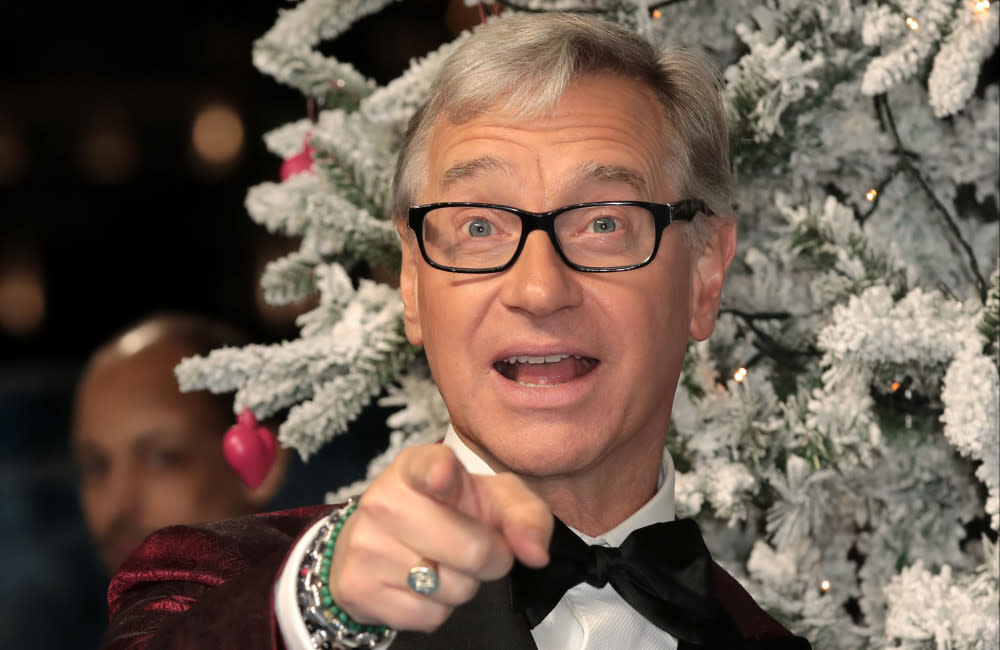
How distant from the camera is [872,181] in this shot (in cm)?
192

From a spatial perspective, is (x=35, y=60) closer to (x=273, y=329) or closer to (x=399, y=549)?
(x=273, y=329)

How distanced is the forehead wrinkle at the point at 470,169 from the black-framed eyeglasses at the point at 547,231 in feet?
0.12

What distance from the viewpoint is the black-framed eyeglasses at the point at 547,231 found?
1.38m

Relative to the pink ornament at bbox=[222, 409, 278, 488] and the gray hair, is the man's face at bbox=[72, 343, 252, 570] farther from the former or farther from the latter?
the gray hair

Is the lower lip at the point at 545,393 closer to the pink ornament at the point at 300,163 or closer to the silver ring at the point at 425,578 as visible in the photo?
the silver ring at the point at 425,578

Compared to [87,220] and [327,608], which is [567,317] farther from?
[87,220]

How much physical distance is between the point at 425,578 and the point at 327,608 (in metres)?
0.15

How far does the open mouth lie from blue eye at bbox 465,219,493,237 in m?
0.16

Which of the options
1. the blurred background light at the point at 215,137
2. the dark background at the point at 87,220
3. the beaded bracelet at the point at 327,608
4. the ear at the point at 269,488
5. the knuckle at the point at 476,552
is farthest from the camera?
the blurred background light at the point at 215,137

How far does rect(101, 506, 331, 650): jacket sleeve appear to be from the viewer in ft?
3.49

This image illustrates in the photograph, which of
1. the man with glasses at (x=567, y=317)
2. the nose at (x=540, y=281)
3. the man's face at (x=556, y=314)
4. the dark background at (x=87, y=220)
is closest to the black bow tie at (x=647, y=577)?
the man with glasses at (x=567, y=317)

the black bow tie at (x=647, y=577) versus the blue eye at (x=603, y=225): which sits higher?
the blue eye at (x=603, y=225)

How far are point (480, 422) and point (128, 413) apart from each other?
1.75 meters

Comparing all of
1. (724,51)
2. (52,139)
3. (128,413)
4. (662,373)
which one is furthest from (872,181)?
(52,139)
